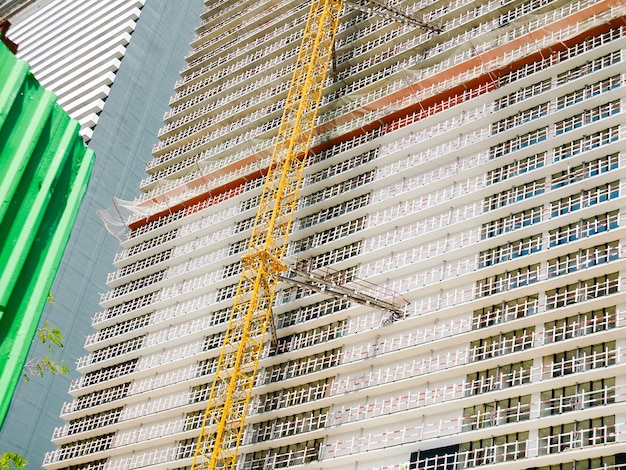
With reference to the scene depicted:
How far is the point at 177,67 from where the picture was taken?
125875 mm

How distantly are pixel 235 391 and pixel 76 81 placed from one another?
60912mm

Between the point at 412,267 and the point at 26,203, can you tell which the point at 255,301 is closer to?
the point at 412,267

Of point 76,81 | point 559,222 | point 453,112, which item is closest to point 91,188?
point 76,81

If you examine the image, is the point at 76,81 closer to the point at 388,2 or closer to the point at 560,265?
the point at 388,2

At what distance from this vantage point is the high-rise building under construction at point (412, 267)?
55750 mm

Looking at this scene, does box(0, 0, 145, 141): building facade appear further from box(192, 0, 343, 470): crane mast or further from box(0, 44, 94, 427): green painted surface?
box(0, 44, 94, 427): green painted surface

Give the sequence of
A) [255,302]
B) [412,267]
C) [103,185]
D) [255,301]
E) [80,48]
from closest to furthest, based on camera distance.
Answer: [412,267] < [255,301] < [255,302] < [103,185] < [80,48]

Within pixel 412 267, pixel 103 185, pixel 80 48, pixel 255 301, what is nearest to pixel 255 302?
pixel 255 301

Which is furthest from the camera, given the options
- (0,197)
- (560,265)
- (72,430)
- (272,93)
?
(272,93)

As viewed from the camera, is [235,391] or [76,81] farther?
[76,81]

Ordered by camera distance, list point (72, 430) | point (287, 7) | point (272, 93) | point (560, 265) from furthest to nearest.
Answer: point (287, 7) → point (272, 93) → point (72, 430) → point (560, 265)

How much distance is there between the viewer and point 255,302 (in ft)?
234

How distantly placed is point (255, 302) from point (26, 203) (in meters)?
52.1

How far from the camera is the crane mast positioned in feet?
224
